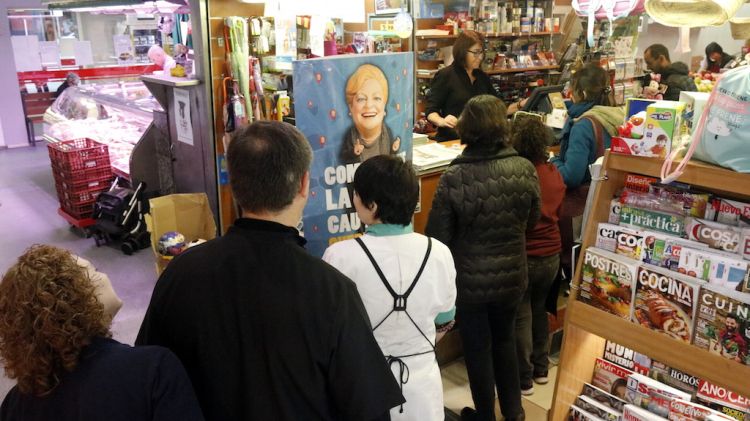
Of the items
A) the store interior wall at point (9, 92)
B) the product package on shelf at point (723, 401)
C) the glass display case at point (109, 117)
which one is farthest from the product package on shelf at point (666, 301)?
the store interior wall at point (9, 92)

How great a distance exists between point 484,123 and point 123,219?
4378 mm

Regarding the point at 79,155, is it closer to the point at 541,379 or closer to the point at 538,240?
the point at 538,240

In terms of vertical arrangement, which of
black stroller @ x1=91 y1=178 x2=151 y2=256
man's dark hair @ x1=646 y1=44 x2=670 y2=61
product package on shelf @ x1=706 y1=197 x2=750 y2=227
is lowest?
black stroller @ x1=91 y1=178 x2=151 y2=256

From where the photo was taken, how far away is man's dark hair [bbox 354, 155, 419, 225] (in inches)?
84.1

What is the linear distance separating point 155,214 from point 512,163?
8.22 ft

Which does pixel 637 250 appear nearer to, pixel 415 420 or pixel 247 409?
pixel 415 420

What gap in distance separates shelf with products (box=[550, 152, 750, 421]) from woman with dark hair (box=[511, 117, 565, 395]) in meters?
0.86

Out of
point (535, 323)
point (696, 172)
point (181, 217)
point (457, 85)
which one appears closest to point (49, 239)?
point (181, 217)

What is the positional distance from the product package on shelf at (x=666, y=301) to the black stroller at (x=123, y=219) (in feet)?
16.3

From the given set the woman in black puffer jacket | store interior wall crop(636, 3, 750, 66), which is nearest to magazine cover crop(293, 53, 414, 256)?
the woman in black puffer jacket

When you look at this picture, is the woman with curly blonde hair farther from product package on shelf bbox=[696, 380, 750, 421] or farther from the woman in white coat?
product package on shelf bbox=[696, 380, 750, 421]

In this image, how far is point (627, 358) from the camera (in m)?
2.49

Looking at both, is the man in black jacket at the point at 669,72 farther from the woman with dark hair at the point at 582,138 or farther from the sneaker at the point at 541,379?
the sneaker at the point at 541,379

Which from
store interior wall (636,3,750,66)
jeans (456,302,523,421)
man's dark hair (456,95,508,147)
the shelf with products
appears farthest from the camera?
store interior wall (636,3,750,66)
